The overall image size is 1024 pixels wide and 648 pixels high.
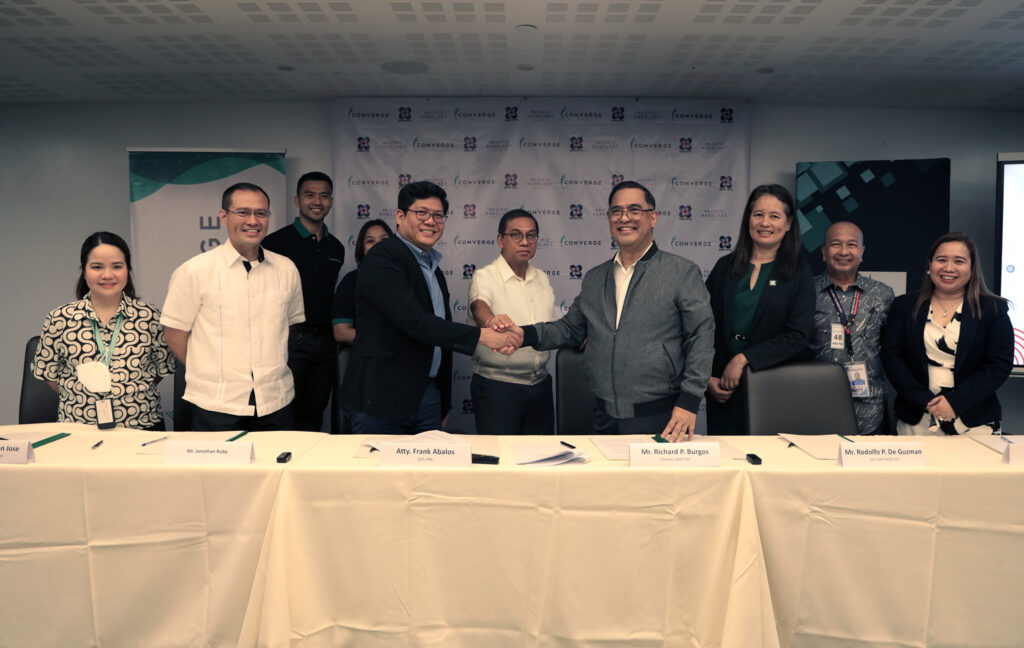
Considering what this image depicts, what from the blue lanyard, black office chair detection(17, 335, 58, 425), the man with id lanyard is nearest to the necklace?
the man with id lanyard

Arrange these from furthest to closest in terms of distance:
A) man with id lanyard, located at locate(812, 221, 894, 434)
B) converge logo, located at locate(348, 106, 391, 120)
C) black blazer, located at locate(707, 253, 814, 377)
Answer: converge logo, located at locate(348, 106, 391, 120) → man with id lanyard, located at locate(812, 221, 894, 434) → black blazer, located at locate(707, 253, 814, 377)

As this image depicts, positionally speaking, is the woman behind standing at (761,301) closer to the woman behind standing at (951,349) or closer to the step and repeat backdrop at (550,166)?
the woman behind standing at (951,349)

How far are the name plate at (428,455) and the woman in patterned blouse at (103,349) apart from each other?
1310 millimetres

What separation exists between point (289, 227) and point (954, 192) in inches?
186

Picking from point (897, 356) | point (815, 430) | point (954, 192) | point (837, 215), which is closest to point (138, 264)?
point (815, 430)

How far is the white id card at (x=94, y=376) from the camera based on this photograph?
2291 mm

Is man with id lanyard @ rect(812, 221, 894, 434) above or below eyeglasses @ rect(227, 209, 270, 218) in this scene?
below

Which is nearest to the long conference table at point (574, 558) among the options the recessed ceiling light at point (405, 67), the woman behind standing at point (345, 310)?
the woman behind standing at point (345, 310)

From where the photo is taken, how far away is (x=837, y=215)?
4238mm

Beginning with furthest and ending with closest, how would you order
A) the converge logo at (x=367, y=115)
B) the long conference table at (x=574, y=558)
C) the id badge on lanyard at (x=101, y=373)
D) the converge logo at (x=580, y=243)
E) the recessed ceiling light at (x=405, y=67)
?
the converge logo at (x=580, y=243), the converge logo at (x=367, y=115), the recessed ceiling light at (x=405, y=67), the id badge on lanyard at (x=101, y=373), the long conference table at (x=574, y=558)

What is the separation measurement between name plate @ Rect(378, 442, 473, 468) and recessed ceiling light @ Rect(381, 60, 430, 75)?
2.74m

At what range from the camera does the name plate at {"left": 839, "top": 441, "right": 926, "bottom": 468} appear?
1.63 m

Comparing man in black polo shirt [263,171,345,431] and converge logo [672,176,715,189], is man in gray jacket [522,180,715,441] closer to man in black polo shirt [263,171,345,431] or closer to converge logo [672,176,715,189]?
man in black polo shirt [263,171,345,431]

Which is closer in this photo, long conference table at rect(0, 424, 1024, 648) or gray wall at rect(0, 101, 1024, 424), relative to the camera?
long conference table at rect(0, 424, 1024, 648)
